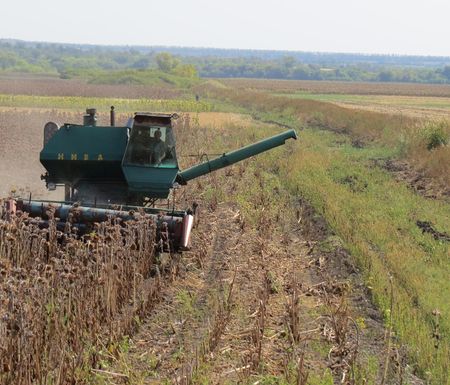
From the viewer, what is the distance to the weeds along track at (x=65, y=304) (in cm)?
497

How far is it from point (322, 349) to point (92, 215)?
11.8ft

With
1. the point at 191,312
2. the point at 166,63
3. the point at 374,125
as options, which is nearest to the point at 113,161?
the point at 191,312

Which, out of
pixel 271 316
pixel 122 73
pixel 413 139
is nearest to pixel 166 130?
pixel 271 316

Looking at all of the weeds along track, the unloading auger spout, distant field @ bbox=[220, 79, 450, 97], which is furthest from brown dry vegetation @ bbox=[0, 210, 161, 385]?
distant field @ bbox=[220, 79, 450, 97]

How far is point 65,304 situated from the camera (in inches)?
245

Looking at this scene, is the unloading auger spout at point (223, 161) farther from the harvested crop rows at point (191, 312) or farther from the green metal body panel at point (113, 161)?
the harvested crop rows at point (191, 312)

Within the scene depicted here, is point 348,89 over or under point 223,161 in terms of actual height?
under

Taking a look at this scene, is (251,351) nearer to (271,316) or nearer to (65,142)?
(271,316)

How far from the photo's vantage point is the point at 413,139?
74.0ft

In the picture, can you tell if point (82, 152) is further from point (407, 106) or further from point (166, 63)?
point (166, 63)

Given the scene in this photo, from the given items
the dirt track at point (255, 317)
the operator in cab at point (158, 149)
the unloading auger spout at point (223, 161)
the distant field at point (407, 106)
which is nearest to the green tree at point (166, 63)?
the distant field at point (407, 106)

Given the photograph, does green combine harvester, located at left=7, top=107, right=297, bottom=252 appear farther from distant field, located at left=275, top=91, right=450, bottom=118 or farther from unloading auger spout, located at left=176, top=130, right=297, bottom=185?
distant field, located at left=275, top=91, right=450, bottom=118

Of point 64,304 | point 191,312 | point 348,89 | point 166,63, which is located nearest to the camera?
point 64,304

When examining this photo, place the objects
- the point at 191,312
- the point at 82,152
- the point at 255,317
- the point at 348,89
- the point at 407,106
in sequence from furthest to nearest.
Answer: the point at 348,89
the point at 407,106
the point at 82,152
the point at 191,312
the point at 255,317
